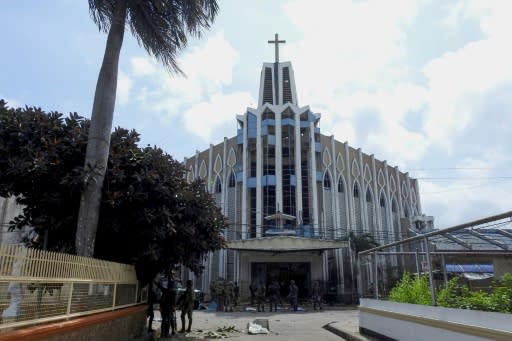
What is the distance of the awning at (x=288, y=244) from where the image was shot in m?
30.0

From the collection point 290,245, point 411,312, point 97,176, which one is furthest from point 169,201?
point 290,245

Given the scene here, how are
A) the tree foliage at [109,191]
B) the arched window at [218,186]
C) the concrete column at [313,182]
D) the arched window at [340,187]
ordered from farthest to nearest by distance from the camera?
the arched window at [218,186], the arched window at [340,187], the concrete column at [313,182], the tree foliage at [109,191]

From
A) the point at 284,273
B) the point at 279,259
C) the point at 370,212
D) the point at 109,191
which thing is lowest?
the point at 284,273

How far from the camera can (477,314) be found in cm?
591

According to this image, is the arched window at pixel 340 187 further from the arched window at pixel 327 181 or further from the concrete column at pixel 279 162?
the concrete column at pixel 279 162

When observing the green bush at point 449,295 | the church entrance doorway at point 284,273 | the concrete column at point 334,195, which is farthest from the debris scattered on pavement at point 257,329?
the concrete column at point 334,195

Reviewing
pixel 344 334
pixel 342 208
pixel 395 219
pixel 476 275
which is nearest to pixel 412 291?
pixel 476 275

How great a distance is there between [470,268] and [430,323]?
4.40 feet

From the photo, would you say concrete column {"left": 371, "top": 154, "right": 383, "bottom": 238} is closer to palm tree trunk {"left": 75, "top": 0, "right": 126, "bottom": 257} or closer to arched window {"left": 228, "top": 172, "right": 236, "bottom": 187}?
arched window {"left": 228, "top": 172, "right": 236, "bottom": 187}

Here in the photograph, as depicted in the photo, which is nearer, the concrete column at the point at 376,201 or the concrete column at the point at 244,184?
the concrete column at the point at 244,184

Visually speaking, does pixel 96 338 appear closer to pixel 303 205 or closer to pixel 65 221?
pixel 65 221

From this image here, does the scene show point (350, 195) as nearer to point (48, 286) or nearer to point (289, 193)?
point (289, 193)

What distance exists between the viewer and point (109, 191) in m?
9.31

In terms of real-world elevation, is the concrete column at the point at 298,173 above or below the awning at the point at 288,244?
above
